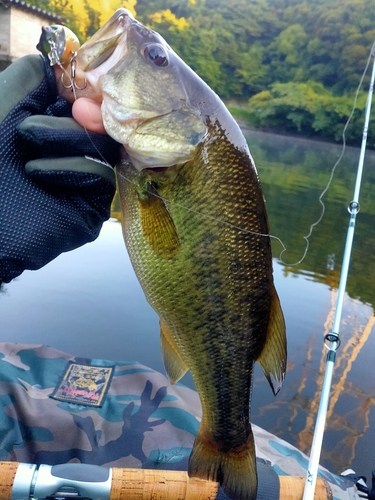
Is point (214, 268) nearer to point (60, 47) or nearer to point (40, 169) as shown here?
point (40, 169)

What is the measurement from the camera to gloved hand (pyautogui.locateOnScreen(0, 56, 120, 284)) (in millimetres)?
1489

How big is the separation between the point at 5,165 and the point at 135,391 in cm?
184

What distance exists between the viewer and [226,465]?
1757 mm

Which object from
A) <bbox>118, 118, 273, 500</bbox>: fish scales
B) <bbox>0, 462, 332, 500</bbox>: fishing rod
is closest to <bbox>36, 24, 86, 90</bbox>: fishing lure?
<bbox>118, 118, 273, 500</bbox>: fish scales

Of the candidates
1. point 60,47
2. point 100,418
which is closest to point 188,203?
point 60,47

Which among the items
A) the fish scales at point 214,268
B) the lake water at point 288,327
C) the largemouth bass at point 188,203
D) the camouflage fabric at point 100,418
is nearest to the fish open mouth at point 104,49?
the largemouth bass at point 188,203

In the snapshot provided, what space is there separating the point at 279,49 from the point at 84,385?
63382mm

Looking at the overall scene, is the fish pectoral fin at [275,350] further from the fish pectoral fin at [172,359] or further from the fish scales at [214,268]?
the fish pectoral fin at [172,359]

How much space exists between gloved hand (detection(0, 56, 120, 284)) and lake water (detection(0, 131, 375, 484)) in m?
2.89

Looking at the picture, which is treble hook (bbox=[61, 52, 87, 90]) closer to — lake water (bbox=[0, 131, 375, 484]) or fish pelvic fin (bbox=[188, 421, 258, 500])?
fish pelvic fin (bbox=[188, 421, 258, 500])

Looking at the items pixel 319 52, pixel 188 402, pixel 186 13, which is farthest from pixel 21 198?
pixel 186 13

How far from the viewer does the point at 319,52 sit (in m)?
53.1

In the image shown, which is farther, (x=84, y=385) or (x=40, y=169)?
(x=84, y=385)

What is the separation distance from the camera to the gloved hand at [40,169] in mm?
1489
